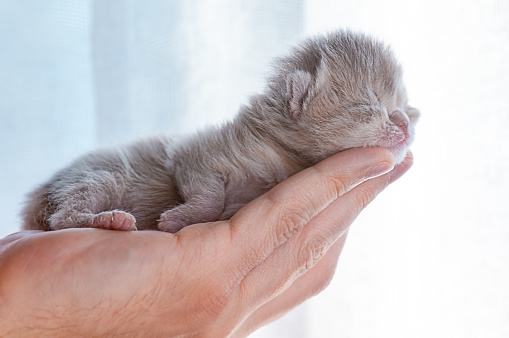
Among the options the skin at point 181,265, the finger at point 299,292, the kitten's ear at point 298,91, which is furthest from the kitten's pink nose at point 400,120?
the finger at point 299,292

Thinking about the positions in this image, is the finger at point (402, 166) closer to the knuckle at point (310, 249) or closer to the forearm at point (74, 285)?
the knuckle at point (310, 249)

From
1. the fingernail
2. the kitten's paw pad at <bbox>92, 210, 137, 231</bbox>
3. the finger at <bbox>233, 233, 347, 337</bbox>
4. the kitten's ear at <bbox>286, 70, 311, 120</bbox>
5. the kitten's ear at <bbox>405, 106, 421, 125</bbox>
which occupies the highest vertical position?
the kitten's ear at <bbox>286, 70, 311, 120</bbox>

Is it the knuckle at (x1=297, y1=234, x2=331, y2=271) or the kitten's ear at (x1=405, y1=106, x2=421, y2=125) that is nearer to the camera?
the knuckle at (x1=297, y1=234, x2=331, y2=271)

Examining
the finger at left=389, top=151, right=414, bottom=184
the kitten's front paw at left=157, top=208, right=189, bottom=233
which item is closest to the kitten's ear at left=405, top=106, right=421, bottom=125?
the finger at left=389, top=151, right=414, bottom=184

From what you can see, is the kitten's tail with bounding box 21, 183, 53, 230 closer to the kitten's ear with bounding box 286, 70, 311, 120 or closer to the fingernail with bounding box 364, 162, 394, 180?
the kitten's ear with bounding box 286, 70, 311, 120

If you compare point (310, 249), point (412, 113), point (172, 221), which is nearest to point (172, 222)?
point (172, 221)
